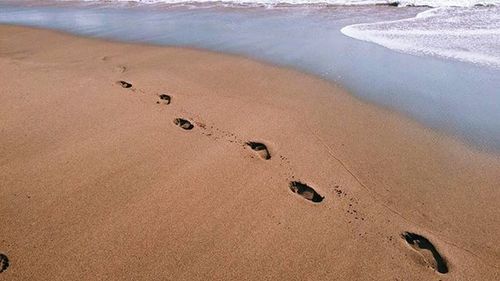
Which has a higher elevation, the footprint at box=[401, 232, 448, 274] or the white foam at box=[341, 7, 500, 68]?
the white foam at box=[341, 7, 500, 68]

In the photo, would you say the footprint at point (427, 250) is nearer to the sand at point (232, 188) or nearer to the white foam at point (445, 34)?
the sand at point (232, 188)

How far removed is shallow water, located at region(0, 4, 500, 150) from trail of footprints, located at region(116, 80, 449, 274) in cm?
152

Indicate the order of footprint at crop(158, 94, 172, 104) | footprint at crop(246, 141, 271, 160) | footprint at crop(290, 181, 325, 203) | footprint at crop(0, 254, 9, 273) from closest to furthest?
footprint at crop(0, 254, 9, 273) < footprint at crop(290, 181, 325, 203) < footprint at crop(246, 141, 271, 160) < footprint at crop(158, 94, 172, 104)

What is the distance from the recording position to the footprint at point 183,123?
376 centimetres

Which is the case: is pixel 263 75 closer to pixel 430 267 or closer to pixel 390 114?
pixel 390 114

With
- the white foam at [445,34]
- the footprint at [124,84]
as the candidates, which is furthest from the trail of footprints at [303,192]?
the white foam at [445,34]

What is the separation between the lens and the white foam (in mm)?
5836

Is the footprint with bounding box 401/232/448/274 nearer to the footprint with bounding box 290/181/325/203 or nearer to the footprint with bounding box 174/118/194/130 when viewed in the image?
the footprint with bounding box 290/181/325/203

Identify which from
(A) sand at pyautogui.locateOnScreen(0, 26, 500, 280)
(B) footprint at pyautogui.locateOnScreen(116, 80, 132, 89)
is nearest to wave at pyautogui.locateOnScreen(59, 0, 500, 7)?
(B) footprint at pyautogui.locateOnScreen(116, 80, 132, 89)

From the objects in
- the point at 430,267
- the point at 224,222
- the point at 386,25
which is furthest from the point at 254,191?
the point at 386,25

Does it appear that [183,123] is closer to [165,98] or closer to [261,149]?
[165,98]

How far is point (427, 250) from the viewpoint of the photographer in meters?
2.43

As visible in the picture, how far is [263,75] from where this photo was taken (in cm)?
514

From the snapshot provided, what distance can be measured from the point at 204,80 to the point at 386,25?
4.64 meters
